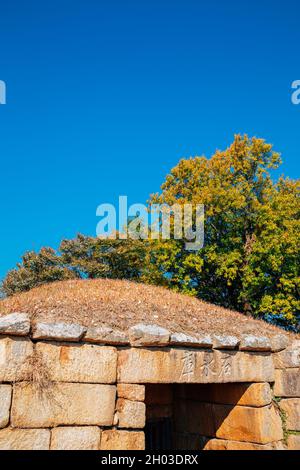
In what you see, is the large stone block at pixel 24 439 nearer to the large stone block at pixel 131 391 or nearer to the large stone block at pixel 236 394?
the large stone block at pixel 131 391

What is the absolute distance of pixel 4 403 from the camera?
19.8ft

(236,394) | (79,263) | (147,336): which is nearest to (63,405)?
(147,336)

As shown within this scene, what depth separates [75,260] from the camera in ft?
105

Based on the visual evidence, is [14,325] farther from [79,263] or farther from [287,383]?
[79,263]

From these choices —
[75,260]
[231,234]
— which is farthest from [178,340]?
[75,260]

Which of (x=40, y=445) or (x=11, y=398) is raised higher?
(x=11, y=398)

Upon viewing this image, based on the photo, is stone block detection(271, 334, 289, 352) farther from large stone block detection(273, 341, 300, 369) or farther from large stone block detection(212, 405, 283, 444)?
large stone block detection(212, 405, 283, 444)

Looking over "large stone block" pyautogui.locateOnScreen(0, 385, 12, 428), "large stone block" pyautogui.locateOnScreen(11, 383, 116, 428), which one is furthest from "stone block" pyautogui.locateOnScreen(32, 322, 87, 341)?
"large stone block" pyautogui.locateOnScreen(0, 385, 12, 428)

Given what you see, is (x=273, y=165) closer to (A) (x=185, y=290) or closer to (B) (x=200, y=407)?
(A) (x=185, y=290)

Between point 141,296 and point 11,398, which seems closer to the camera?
point 11,398

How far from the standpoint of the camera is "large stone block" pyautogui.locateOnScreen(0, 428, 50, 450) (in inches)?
235

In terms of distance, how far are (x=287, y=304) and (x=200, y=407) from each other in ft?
40.6

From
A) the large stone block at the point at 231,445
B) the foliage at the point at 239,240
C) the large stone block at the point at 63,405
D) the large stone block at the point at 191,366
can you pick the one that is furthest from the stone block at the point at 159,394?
the foliage at the point at 239,240

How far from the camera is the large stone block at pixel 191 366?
7.03 metres
